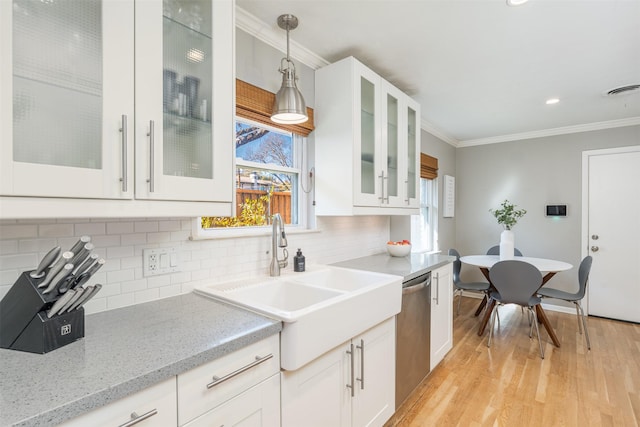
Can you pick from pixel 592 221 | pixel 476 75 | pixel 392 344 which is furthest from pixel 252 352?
pixel 592 221

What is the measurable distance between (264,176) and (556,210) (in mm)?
3913

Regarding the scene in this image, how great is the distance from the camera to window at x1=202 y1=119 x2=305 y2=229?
6.17ft

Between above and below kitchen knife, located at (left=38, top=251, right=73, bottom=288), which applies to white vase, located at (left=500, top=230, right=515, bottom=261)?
below

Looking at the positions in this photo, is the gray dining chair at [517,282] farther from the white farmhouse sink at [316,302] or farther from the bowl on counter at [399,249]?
the white farmhouse sink at [316,302]

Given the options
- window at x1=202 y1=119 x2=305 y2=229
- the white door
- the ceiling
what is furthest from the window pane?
the white door

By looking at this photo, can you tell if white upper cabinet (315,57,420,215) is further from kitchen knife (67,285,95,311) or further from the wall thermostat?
the wall thermostat

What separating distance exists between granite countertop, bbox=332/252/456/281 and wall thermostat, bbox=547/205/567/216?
7.72ft

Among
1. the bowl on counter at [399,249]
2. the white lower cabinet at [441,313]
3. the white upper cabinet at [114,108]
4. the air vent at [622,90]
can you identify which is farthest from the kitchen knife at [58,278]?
the air vent at [622,90]

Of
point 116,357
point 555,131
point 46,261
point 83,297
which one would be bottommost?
point 116,357

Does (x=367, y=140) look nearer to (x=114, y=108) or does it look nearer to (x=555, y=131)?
(x=114, y=108)

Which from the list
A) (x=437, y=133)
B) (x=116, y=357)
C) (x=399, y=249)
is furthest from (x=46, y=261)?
(x=437, y=133)

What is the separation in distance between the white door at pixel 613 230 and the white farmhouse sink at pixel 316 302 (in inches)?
139

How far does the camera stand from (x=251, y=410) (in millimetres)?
1038

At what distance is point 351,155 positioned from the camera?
6.71 ft
